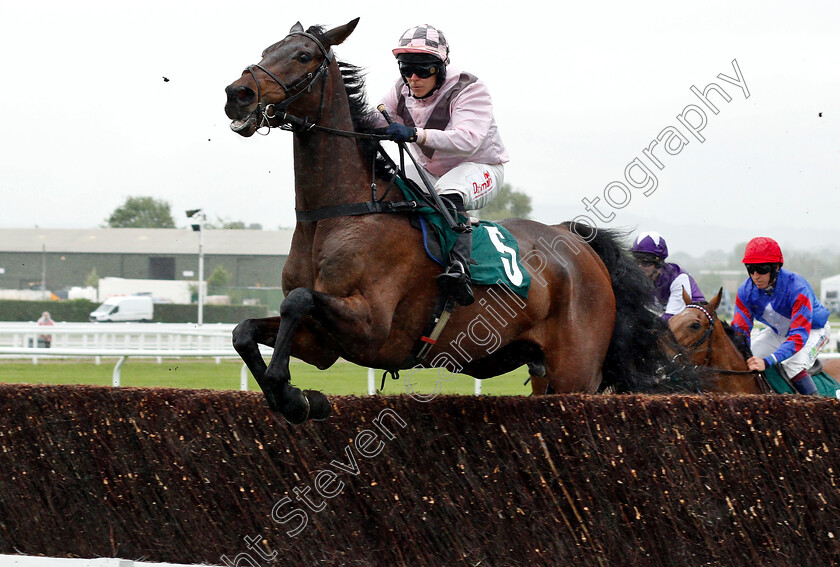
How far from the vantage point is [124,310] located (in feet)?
79.5

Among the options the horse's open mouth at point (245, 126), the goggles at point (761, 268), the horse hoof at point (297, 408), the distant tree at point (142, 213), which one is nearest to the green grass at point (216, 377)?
the goggles at point (761, 268)

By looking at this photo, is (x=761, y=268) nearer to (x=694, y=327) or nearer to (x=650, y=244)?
(x=694, y=327)

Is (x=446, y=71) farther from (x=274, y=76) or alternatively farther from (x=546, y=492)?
(x=546, y=492)

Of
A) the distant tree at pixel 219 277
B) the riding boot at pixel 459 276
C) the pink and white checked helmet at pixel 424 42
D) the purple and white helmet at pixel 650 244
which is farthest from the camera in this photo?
the distant tree at pixel 219 277

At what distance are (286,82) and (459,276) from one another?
0.99 m

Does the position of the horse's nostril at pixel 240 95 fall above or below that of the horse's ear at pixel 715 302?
above

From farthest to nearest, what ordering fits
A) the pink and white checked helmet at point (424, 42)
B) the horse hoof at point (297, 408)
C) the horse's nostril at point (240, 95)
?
the pink and white checked helmet at point (424, 42)
the horse hoof at point (297, 408)
the horse's nostril at point (240, 95)

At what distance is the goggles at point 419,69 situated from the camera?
11.7ft

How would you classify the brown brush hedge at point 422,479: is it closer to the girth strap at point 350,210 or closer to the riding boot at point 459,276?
the riding boot at point 459,276

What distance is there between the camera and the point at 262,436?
373 cm

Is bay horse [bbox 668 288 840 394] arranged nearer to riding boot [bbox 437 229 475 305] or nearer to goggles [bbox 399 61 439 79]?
riding boot [bbox 437 229 475 305]

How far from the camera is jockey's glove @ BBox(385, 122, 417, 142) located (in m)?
3.36

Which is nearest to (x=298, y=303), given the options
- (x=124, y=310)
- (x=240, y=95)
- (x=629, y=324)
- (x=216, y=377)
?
(x=240, y=95)

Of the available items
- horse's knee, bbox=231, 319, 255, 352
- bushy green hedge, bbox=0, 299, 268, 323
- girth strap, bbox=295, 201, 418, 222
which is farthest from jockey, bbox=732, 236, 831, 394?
bushy green hedge, bbox=0, 299, 268, 323
